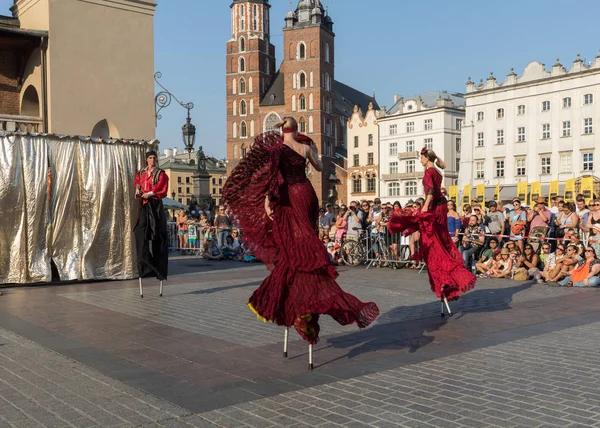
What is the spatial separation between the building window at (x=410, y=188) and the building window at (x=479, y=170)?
11.5 m

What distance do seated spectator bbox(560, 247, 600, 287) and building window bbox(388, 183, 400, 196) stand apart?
7338 centimetres

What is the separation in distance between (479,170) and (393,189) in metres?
16.1

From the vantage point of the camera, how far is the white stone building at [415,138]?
3132 inches

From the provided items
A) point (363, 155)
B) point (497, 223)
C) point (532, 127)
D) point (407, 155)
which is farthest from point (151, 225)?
point (363, 155)

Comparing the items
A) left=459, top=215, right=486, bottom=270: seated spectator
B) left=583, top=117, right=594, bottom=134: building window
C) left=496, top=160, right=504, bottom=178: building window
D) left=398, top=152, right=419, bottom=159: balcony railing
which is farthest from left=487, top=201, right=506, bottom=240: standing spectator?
left=398, top=152, right=419, bottom=159: balcony railing

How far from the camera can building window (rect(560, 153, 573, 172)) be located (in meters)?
64.2

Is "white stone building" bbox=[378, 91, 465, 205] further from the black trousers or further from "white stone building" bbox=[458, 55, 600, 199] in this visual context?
the black trousers

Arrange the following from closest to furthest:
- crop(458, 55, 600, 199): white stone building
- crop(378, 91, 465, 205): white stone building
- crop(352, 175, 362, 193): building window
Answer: crop(458, 55, 600, 199): white stone building < crop(378, 91, 465, 205): white stone building < crop(352, 175, 362, 193): building window

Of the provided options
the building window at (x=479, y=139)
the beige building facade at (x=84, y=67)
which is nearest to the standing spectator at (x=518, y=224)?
the beige building facade at (x=84, y=67)

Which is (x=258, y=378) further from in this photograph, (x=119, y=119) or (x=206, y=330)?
(x=119, y=119)

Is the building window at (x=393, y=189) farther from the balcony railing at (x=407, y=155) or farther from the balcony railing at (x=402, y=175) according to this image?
the balcony railing at (x=407, y=155)

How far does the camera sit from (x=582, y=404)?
4.87 m

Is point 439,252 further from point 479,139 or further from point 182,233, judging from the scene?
point 479,139

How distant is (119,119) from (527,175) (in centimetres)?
5630
